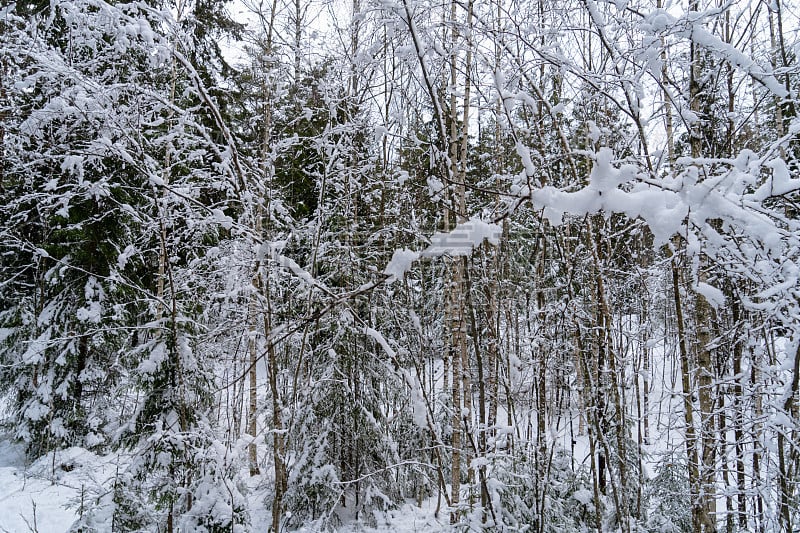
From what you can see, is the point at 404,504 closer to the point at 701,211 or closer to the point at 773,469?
the point at 773,469

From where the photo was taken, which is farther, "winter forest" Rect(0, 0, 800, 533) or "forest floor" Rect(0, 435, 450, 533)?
"forest floor" Rect(0, 435, 450, 533)

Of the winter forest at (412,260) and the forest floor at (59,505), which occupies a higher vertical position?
the winter forest at (412,260)

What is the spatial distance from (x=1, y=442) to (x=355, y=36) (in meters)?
11.6

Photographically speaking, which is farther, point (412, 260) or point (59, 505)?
point (59, 505)

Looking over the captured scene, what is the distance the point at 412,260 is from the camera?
94cm

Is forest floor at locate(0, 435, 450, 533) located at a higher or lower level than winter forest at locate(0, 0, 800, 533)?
lower

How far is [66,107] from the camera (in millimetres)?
2748

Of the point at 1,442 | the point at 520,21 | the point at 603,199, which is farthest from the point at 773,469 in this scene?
the point at 1,442

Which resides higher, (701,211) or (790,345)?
(701,211)

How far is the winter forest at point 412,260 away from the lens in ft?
5.39

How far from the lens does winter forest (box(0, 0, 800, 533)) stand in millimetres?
1642

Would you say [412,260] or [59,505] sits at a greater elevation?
[412,260]

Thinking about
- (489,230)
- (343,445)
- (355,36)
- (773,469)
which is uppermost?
(355,36)

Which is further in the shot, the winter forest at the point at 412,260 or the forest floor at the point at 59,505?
the forest floor at the point at 59,505
